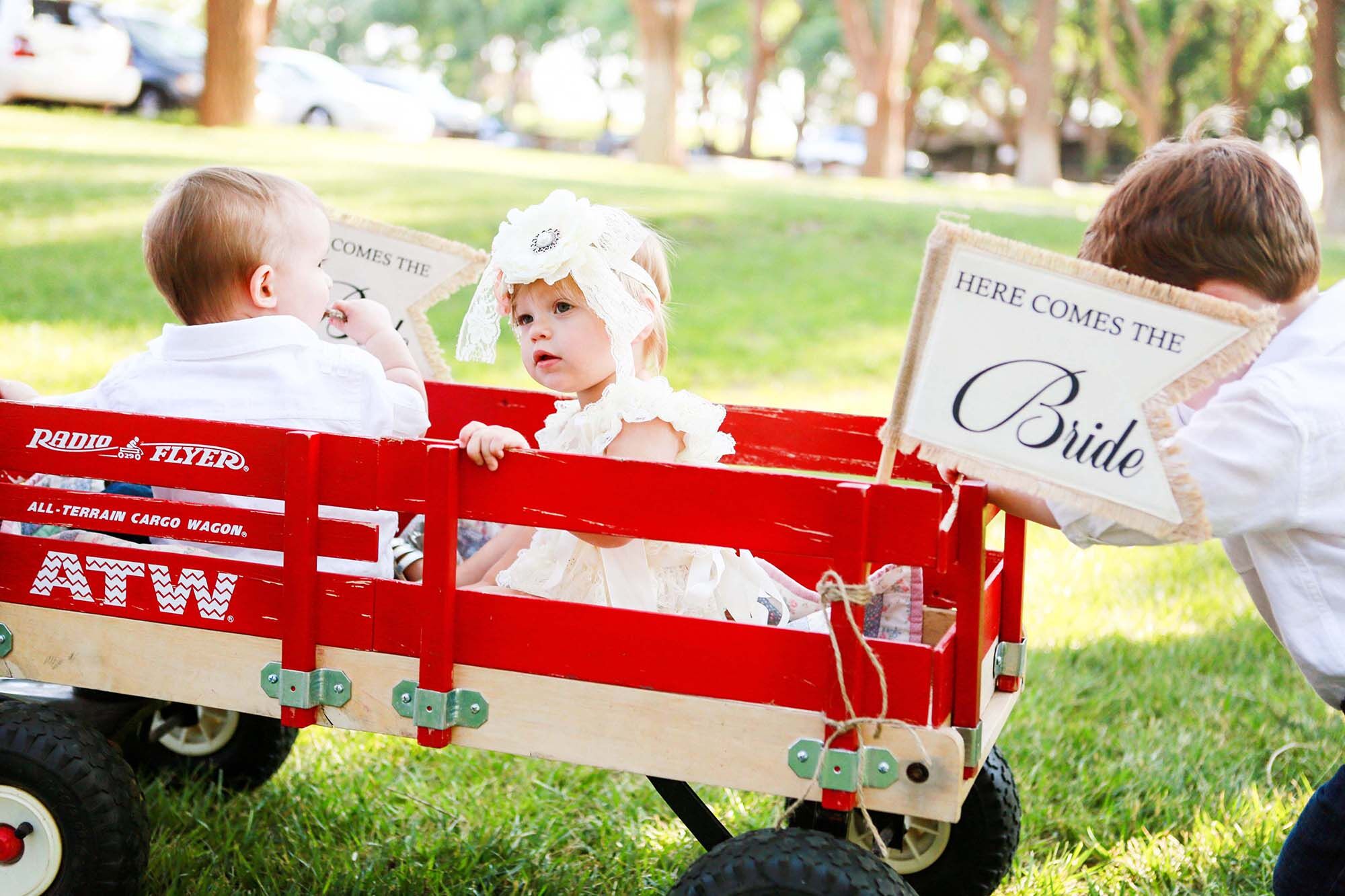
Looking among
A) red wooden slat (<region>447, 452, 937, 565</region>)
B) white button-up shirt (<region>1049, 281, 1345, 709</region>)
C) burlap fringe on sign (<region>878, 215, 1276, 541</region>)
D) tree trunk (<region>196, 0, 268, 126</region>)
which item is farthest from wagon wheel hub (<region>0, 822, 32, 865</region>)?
tree trunk (<region>196, 0, 268, 126</region>)

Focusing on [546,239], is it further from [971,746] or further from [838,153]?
[838,153]

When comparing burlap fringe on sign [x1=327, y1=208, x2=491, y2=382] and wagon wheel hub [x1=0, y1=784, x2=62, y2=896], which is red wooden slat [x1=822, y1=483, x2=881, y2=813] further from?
burlap fringe on sign [x1=327, y1=208, x2=491, y2=382]

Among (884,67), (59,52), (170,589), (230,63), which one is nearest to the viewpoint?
(170,589)

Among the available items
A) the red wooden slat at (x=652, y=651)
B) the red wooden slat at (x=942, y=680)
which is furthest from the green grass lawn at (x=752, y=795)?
the red wooden slat at (x=942, y=680)

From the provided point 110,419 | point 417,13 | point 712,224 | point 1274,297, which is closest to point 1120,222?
point 1274,297

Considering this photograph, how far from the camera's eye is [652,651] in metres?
2.06

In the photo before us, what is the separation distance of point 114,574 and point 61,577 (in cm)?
11

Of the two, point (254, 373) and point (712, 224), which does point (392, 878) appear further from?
point (712, 224)

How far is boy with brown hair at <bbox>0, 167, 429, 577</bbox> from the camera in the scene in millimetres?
2541

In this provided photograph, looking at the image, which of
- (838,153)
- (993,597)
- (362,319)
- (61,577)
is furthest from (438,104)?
(993,597)

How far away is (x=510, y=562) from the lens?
2604 millimetres

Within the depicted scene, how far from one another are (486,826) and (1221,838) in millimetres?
1643

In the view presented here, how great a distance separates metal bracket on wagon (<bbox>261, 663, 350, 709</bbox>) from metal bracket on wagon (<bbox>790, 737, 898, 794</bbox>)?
793 mm

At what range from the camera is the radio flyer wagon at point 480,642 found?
196 centimetres
